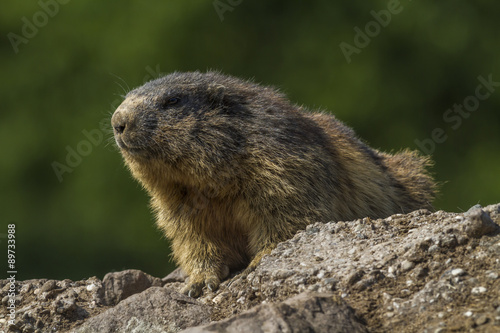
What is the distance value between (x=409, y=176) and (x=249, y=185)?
117 inches

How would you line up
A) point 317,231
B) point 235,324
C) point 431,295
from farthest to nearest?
point 317,231, point 431,295, point 235,324

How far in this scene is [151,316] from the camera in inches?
210

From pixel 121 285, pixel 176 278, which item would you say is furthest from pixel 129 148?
pixel 176 278

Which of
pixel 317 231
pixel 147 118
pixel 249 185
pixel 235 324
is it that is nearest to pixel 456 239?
pixel 317 231

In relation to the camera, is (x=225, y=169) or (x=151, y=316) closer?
(x=151, y=316)

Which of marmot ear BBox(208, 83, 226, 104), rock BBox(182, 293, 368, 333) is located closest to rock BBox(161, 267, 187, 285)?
marmot ear BBox(208, 83, 226, 104)

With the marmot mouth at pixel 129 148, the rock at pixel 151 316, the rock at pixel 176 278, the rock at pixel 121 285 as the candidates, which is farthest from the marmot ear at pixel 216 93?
the rock at pixel 151 316

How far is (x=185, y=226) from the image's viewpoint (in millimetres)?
7262

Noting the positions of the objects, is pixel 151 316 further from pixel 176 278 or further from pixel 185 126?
pixel 176 278

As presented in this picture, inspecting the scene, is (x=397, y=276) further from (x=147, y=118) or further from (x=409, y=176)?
(x=409, y=176)

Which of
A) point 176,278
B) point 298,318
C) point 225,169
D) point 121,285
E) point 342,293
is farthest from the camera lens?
point 176,278

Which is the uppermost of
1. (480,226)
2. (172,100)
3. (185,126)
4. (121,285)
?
(172,100)

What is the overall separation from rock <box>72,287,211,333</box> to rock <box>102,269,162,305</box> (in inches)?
50.3

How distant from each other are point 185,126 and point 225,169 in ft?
2.04
